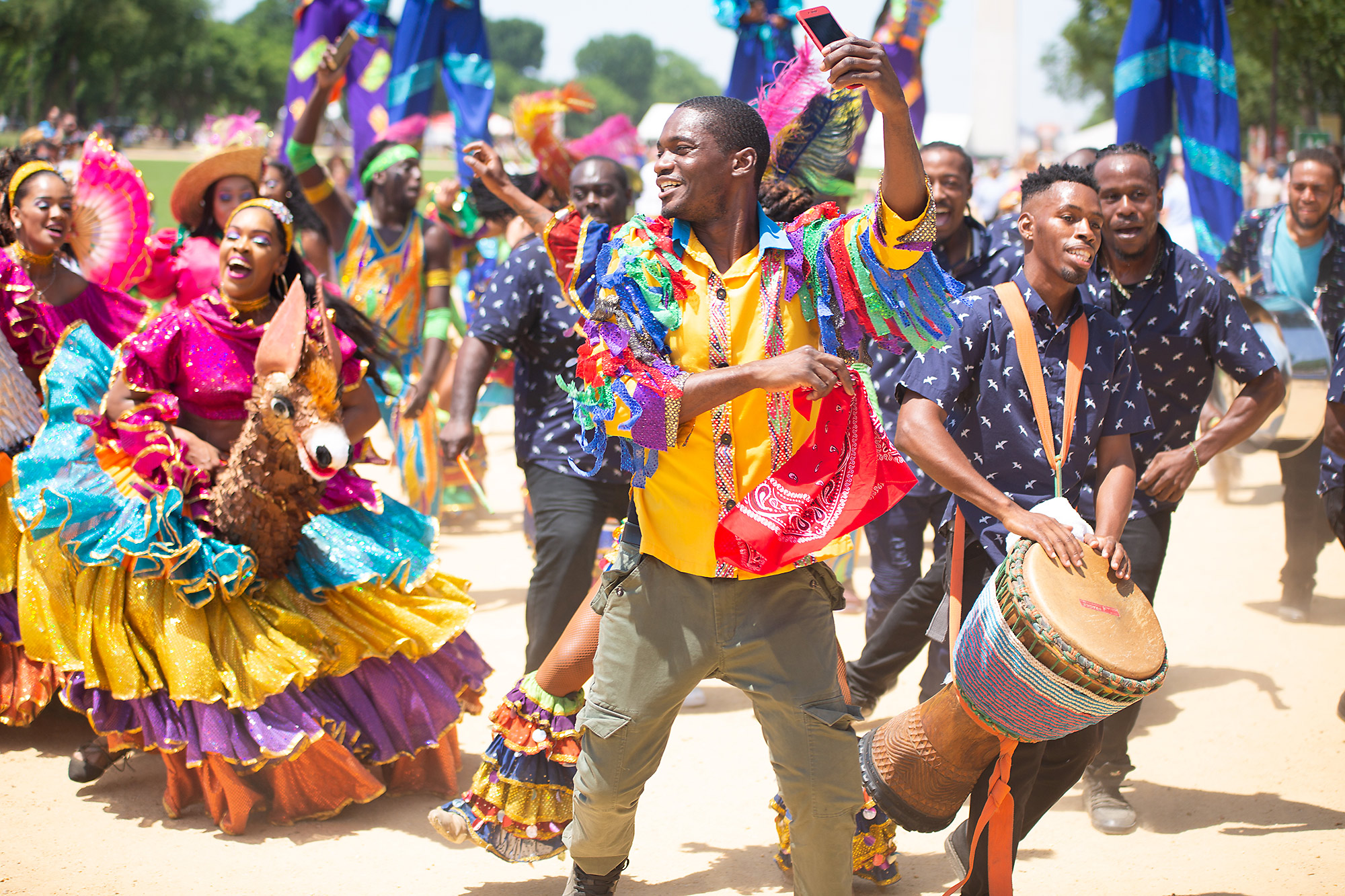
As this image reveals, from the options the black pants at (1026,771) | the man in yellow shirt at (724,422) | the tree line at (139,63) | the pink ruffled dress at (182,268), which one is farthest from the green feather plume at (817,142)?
the tree line at (139,63)

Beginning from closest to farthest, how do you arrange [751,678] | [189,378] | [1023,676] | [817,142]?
[751,678] → [1023,676] → [817,142] → [189,378]

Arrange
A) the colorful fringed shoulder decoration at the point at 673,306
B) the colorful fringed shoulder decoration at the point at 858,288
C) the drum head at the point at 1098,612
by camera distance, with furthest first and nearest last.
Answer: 1. the drum head at the point at 1098,612
2. the colorful fringed shoulder decoration at the point at 858,288
3. the colorful fringed shoulder decoration at the point at 673,306

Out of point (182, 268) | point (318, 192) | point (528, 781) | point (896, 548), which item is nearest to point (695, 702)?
point (896, 548)

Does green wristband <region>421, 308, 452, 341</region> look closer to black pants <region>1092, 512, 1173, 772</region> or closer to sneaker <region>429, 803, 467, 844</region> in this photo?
sneaker <region>429, 803, 467, 844</region>

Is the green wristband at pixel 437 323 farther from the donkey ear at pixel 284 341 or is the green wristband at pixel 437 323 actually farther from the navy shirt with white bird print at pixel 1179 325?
the navy shirt with white bird print at pixel 1179 325

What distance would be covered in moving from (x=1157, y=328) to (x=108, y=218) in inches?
174

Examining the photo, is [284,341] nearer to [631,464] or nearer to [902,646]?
[631,464]

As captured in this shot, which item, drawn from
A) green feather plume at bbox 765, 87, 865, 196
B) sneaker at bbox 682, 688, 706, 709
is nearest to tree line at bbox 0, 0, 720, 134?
sneaker at bbox 682, 688, 706, 709

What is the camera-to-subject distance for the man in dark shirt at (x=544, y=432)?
4.57m

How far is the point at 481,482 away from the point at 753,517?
733cm

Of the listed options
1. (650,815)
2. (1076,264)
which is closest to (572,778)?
(650,815)

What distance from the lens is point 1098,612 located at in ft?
10.2

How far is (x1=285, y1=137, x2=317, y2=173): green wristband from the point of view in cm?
744

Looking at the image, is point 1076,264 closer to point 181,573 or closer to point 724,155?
point 724,155
